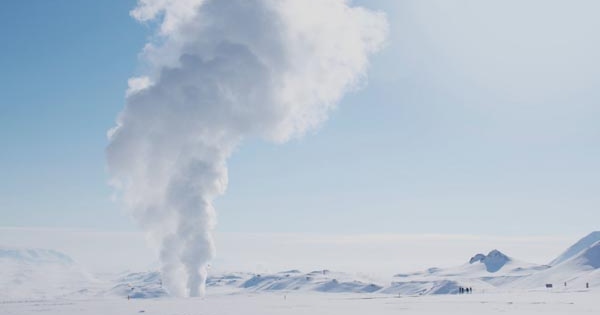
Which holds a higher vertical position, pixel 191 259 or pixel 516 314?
pixel 191 259

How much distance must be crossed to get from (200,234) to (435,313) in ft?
258

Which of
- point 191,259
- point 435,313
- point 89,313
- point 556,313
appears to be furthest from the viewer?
point 191,259

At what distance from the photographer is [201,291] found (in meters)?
126

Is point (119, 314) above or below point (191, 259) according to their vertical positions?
below

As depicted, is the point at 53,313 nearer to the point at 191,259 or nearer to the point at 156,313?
the point at 156,313

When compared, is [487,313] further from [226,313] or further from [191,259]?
[191,259]

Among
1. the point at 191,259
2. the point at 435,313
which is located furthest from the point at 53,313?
the point at 191,259

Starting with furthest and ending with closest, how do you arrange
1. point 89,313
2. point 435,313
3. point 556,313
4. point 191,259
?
point 191,259
point 89,313
point 435,313
point 556,313

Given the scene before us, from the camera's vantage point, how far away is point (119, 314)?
193 feet

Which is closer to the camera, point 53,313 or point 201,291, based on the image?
point 53,313

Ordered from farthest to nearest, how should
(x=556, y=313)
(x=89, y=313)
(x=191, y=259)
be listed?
1. (x=191, y=259)
2. (x=89, y=313)
3. (x=556, y=313)

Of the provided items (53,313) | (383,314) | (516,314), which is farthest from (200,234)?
(516,314)

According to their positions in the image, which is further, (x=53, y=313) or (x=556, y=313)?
(x=53, y=313)

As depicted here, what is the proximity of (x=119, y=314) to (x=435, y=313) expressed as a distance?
33.3 meters
